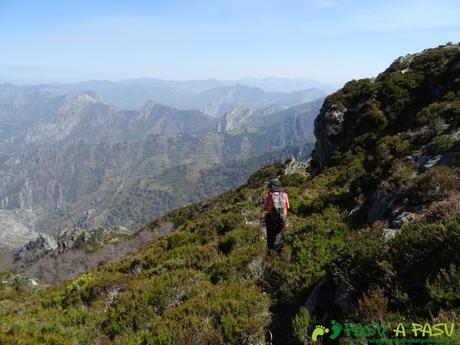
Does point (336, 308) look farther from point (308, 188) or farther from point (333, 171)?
point (333, 171)

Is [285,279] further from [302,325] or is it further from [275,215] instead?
[275,215]

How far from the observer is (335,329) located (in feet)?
21.8

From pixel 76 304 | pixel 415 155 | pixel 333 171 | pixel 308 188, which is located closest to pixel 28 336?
pixel 76 304

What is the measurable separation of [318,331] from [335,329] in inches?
14.4

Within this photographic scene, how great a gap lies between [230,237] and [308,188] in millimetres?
8929

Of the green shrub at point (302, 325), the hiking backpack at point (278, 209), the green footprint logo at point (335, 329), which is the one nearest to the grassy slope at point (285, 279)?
the green shrub at point (302, 325)

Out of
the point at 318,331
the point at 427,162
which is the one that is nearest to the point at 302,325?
the point at 318,331

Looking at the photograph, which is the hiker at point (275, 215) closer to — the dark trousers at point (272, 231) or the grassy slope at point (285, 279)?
the dark trousers at point (272, 231)

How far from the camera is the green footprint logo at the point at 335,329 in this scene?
21.4ft

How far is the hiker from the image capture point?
12570mm

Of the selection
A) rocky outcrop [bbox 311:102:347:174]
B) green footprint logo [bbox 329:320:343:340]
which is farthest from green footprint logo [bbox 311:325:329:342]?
rocky outcrop [bbox 311:102:347:174]

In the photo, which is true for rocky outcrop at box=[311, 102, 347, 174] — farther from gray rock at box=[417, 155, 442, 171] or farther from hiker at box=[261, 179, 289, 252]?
hiker at box=[261, 179, 289, 252]

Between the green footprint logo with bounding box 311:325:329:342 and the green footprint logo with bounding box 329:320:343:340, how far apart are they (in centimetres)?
12

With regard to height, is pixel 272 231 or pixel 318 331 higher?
pixel 318 331
